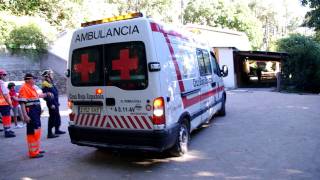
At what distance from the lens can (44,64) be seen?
25.6m

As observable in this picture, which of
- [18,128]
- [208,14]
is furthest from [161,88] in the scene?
[208,14]

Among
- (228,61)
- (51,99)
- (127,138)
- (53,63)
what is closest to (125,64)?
(127,138)

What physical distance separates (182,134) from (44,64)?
21.2m

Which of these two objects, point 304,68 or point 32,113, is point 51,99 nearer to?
point 32,113

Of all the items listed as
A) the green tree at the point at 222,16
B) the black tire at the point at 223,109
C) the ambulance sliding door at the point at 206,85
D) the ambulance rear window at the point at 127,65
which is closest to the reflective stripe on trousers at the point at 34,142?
the ambulance rear window at the point at 127,65

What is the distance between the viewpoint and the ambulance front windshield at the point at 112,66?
18.6ft

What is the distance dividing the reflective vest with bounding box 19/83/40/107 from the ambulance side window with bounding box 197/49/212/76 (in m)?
3.58

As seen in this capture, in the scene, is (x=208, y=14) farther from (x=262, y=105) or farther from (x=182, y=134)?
(x=182, y=134)

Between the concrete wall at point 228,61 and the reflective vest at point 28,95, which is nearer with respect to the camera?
the reflective vest at point 28,95

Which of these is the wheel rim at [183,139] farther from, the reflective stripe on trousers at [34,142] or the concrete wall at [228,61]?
the concrete wall at [228,61]

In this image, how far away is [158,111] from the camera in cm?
563

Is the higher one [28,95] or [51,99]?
[28,95]

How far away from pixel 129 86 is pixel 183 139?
1.62 metres

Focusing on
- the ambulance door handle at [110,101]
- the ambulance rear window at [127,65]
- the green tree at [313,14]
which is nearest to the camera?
the ambulance rear window at [127,65]
